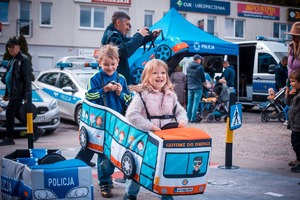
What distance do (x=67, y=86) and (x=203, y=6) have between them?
90.6 feet

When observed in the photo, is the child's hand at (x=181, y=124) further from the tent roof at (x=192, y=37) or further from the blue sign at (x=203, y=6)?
the blue sign at (x=203, y=6)

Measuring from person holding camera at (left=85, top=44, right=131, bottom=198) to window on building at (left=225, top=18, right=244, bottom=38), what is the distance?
36506 millimetres

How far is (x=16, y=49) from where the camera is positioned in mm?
9617

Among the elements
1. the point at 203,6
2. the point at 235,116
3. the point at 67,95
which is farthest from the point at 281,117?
the point at 203,6

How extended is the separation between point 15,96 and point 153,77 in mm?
5303

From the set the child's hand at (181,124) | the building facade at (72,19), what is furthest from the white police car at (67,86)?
the building facade at (72,19)

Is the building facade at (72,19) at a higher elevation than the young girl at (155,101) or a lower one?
higher

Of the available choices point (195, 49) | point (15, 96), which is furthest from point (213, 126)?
point (15, 96)

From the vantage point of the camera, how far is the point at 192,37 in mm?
16359

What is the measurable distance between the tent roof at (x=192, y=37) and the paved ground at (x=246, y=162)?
3.19m

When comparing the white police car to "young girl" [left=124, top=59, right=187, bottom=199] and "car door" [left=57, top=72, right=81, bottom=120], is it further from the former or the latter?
"young girl" [left=124, top=59, right=187, bottom=199]

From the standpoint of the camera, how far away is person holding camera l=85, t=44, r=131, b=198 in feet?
17.9

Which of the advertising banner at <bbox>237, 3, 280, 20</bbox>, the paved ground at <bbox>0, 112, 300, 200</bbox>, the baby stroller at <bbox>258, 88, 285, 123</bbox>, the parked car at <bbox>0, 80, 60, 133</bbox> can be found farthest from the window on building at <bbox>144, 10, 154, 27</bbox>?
the parked car at <bbox>0, 80, 60, 133</bbox>

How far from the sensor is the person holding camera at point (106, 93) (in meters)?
5.46
